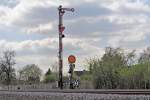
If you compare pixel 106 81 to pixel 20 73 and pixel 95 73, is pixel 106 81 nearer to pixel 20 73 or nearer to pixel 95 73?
pixel 95 73

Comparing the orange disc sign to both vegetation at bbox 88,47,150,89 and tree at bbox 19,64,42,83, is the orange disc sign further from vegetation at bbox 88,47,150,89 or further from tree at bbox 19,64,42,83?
tree at bbox 19,64,42,83

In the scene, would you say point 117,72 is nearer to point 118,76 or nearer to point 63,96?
point 118,76

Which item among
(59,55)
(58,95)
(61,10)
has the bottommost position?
(58,95)

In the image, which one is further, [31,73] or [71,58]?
[31,73]

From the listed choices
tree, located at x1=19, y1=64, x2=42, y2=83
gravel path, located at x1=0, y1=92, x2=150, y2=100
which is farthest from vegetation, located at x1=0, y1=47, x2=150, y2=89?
tree, located at x1=19, y1=64, x2=42, y2=83

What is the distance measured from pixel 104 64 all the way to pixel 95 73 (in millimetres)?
6290

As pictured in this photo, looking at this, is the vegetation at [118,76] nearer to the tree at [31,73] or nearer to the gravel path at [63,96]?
the gravel path at [63,96]

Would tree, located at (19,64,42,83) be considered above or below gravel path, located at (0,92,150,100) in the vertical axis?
above

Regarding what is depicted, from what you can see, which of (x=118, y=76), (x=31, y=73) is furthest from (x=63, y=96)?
(x=31, y=73)

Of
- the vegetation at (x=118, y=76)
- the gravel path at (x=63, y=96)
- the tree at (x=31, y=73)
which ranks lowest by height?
the gravel path at (x=63, y=96)

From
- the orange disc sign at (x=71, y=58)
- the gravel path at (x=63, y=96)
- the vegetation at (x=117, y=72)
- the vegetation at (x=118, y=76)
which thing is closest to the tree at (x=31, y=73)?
the vegetation at (x=117, y=72)

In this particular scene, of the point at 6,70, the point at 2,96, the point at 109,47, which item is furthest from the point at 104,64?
the point at 6,70

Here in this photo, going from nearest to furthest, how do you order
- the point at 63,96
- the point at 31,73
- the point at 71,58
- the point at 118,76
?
the point at 63,96 < the point at 71,58 < the point at 118,76 < the point at 31,73

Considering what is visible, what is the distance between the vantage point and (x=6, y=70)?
10431 centimetres
